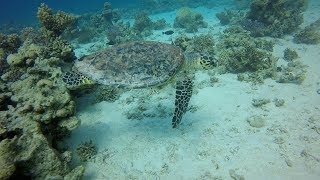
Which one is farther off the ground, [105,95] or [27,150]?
[27,150]

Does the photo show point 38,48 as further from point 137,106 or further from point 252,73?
point 252,73

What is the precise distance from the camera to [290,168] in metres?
5.17

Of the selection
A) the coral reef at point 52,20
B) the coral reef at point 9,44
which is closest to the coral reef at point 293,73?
the coral reef at point 52,20

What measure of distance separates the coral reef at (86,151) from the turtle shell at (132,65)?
163cm

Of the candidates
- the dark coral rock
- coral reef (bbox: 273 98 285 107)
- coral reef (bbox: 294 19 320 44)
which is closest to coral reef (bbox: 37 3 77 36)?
coral reef (bbox: 273 98 285 107)

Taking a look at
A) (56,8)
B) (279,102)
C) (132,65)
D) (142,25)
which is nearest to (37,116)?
(132,65)

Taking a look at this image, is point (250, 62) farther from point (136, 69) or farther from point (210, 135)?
point (136, 69)

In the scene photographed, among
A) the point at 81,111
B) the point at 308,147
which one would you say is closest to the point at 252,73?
the point at 308,147

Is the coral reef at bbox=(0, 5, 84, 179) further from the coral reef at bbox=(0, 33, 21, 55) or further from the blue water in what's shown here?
the blue water

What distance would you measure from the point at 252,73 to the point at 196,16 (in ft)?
29.4

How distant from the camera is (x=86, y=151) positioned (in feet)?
19.3

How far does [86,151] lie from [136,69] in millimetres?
2300

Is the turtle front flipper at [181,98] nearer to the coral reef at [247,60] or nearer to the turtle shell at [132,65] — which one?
the turtle shell at [132,65]

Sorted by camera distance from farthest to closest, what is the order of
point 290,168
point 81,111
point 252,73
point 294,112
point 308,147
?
point 252,73, point 81,111, point 294,112, point 308,147, point 290,168
